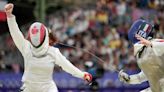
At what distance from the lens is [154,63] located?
11.3 meters

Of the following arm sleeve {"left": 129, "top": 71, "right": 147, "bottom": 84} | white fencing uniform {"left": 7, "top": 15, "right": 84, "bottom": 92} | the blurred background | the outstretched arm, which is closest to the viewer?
the outstretched arm

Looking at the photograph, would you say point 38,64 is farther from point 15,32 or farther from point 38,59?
point 15,32

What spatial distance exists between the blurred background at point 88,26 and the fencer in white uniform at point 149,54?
745cm

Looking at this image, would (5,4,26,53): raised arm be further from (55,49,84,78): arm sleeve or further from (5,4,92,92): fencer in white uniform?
(55,49,84,78): arm sleeve

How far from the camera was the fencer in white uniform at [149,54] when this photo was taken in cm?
1120

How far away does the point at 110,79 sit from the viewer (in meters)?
18.6

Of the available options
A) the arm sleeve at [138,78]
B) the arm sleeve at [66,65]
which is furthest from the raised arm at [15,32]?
the arm sleeve at [138,78]

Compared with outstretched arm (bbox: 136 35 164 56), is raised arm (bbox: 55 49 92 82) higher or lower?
lower

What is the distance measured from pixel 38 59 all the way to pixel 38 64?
0.08m

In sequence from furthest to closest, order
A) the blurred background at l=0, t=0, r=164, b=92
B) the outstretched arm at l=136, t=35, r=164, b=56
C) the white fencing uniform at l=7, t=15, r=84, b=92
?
the blurred background at l=0, t=0, r=164, b=92
the white fencing uniform at l=7, t=15, r=84, b=92
the outstretched arm at l=136, t=35, r=164, b=56

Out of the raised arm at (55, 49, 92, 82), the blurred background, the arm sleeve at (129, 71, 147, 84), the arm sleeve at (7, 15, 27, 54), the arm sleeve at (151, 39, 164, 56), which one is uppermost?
the blurred background

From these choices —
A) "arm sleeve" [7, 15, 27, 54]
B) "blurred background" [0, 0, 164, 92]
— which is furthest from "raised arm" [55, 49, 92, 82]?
"blurred background" [0, 0, 164, 92]

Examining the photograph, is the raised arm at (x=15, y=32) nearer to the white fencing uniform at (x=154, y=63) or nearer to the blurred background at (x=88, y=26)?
the white fencing uniform at (x=154, y=63)

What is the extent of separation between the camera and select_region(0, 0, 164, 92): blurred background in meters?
20.8
